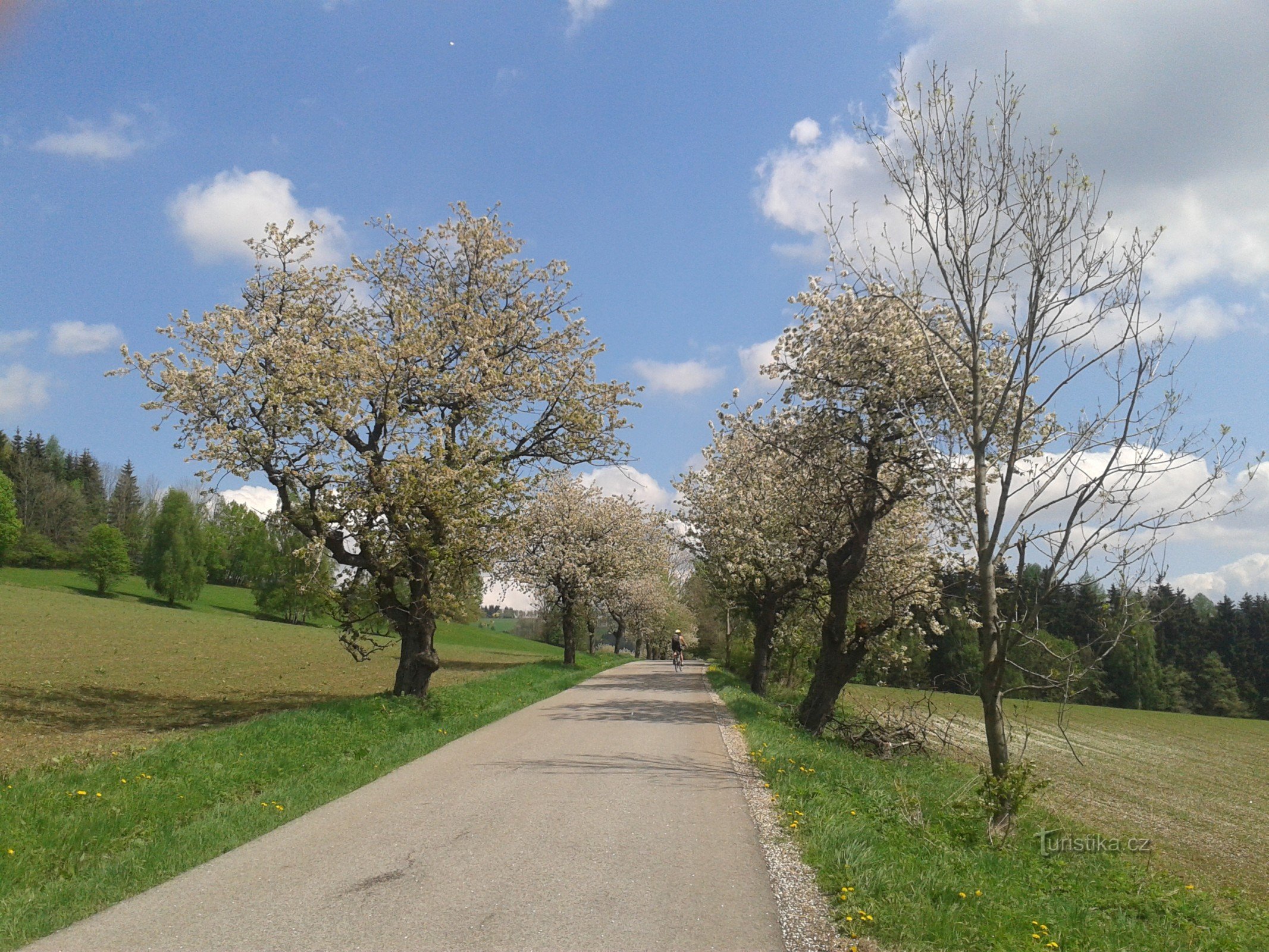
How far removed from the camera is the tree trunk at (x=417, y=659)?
59.8 ft

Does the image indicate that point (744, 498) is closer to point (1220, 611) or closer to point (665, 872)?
point (665, 872)

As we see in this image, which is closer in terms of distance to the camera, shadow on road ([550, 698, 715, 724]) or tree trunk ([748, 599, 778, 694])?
shadow on road ([550, 698, 715, 724])

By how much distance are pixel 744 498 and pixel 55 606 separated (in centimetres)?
4796

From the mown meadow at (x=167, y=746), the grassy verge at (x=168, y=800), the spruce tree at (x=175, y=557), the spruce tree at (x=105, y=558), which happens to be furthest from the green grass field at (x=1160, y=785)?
the spruce tree at (x=105, y=558)

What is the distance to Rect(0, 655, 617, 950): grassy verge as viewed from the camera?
18.9ft

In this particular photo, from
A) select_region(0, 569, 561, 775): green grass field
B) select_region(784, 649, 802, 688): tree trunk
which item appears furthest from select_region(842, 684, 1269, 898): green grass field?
select_region(0, 569, 561, 775): green grass field

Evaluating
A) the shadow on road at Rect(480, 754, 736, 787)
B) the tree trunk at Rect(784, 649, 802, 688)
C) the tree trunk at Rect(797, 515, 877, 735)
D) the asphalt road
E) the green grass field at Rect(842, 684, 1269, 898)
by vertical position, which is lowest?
the green grass field at Rect(842, 684, 1269, 898)

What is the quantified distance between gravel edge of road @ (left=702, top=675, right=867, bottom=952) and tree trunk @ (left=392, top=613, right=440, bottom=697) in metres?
10.2

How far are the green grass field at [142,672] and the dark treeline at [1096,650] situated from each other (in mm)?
12477

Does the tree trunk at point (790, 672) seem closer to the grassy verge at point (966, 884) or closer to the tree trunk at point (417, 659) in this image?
the tree trunk at point (417, 659)

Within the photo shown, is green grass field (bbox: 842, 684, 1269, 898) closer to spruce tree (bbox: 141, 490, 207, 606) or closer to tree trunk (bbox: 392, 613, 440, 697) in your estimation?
tree trunk (bbox: 392, 613, 440, 697)

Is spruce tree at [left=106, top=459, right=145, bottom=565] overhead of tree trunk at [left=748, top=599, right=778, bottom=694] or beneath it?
overhead

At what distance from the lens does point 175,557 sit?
259ft

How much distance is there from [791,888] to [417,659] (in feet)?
45.3
